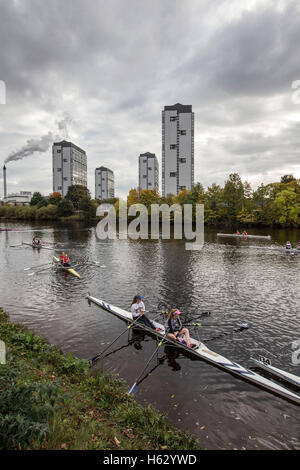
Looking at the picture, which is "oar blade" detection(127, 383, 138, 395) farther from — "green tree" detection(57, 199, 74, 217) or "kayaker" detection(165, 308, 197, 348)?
"green tree" detection(57, 199, 74, 217)

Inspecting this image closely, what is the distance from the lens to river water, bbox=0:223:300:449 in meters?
8.44

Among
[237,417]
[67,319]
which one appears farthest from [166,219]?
[237,417]

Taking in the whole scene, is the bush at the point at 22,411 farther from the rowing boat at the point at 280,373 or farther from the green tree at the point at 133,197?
the green tree at the point at 133,197

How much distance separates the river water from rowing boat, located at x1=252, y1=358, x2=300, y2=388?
531mm

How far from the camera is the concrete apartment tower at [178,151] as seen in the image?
132m

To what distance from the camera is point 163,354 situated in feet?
40.6

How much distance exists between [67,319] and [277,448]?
39.8ft

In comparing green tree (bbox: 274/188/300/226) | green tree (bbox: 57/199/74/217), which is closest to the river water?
green tree (bbox: 274/188/300/226)

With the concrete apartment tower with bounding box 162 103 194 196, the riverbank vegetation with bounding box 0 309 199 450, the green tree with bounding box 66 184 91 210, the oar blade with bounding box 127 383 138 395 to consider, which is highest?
the concrete apartment tower with bounding box 162 103 194 196

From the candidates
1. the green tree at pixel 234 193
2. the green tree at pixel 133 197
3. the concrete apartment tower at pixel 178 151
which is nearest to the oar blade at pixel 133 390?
the green tree at pixel 234 193

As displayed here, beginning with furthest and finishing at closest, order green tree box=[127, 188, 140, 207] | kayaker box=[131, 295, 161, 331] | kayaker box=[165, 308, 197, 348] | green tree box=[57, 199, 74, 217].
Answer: green tree box=[57, 199, 74, 217], green tree box=[127, 188, 140, 207], kayaker box=[131, 295, 161, 331], kayaker box=[165, 308, 197, 348]

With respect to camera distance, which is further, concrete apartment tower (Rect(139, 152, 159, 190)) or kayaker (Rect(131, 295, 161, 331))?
concrete apartment tower (Rect(139, 152, 159, 190))

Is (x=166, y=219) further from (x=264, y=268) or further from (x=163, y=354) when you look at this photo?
(x=163, y=354)
